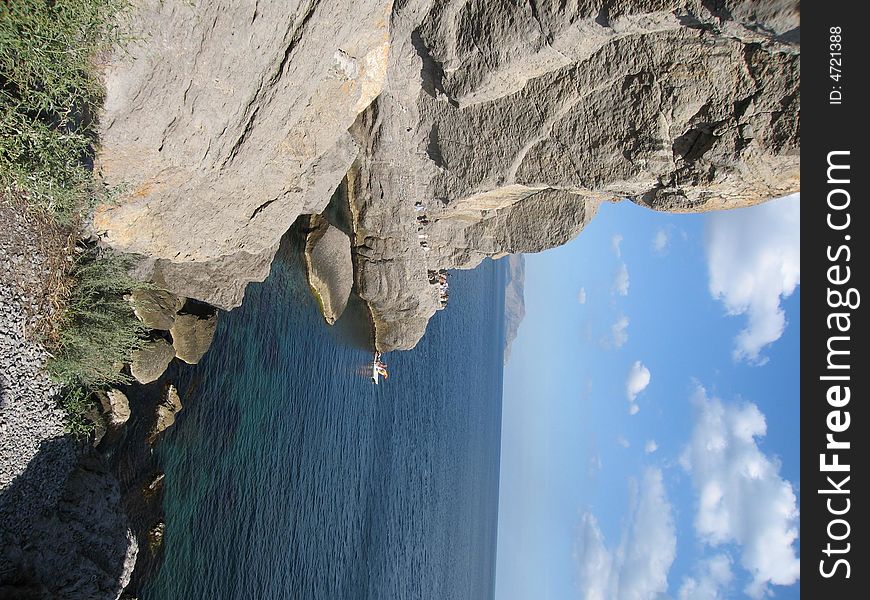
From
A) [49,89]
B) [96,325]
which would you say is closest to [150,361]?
[96,325]

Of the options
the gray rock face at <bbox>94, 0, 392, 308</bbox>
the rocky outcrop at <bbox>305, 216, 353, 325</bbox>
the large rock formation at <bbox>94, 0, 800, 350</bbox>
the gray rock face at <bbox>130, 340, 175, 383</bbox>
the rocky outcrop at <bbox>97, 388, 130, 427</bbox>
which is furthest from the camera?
the rocky outcrop at <bbox>305, 216, 353, 325</bbox>

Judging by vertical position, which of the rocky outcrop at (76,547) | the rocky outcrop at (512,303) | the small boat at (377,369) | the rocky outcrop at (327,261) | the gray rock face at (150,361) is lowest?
the rocky outcrop at (76,547)

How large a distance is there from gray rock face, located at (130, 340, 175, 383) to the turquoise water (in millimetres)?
1053

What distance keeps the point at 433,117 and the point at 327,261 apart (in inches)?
188

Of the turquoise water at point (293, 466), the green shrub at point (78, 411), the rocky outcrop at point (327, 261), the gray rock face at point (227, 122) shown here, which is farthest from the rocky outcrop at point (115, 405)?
the rocky outcrop at point (327, 261)

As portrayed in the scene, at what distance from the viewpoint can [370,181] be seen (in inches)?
575

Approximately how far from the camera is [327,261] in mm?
15562

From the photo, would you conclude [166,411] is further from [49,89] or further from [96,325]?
[49,89]

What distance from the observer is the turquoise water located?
11664mm

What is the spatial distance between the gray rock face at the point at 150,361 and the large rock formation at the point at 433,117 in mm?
1188

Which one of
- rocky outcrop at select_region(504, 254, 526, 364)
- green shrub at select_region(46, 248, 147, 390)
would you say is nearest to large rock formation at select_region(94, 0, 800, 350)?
green shrub at select_region(46, 248, 147, 390)

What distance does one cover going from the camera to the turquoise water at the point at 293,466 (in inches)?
459

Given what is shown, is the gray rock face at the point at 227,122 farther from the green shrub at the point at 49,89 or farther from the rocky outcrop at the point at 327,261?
the rocky outcrop at the point at 327,261

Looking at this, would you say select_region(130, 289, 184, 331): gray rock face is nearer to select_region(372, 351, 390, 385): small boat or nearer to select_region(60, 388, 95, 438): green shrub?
select_region(60, 388, 95, 438): green shrub
